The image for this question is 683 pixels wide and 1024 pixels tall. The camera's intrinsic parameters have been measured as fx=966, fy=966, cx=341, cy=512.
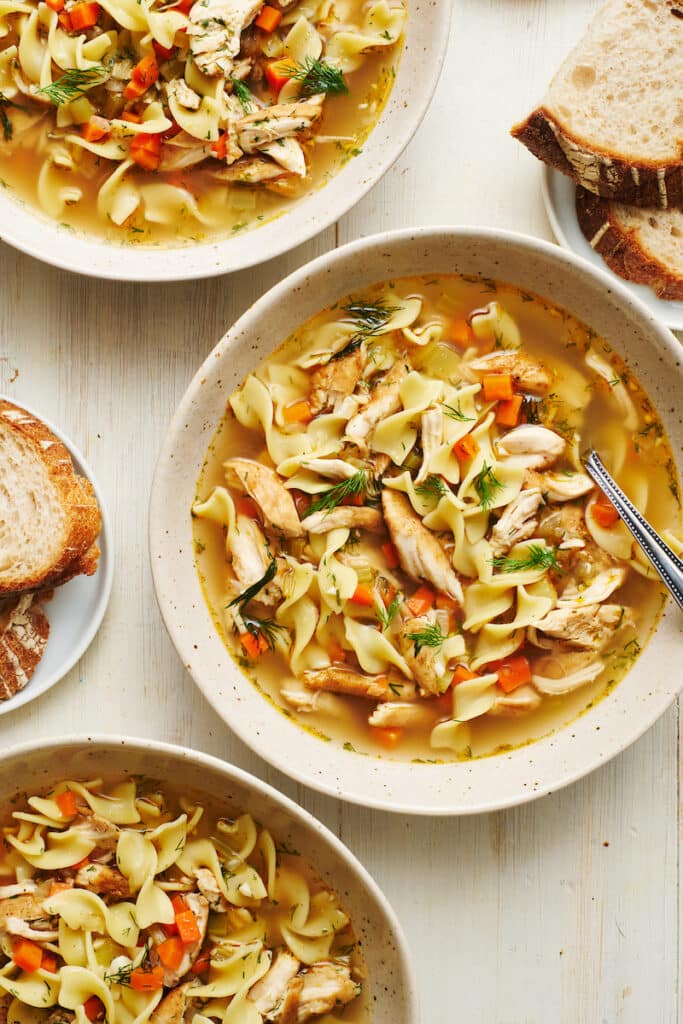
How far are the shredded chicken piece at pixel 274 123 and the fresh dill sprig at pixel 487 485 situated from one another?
1.58 m

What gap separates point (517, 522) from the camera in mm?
3898

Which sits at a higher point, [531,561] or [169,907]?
[531,561]

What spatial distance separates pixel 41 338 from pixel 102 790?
1940 millimetres

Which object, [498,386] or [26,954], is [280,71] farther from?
[26,954]

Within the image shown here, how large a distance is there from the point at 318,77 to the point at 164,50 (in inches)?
25.2

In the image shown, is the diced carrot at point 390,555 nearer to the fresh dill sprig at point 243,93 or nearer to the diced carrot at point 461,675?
the diced carrot at point 461,675

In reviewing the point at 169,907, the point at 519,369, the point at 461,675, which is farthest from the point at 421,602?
the point at 169,907

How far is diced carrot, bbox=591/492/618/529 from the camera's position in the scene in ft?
12.9

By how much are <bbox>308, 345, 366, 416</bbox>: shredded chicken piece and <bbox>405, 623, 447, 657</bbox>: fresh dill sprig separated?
3.20 ft

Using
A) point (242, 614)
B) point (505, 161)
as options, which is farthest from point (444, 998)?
point (505, 161)

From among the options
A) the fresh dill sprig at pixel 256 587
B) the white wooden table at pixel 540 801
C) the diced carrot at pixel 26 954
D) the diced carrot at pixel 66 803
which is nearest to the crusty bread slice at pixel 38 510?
the white wooden table at pixel 540 801

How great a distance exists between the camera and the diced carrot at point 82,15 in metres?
3.92

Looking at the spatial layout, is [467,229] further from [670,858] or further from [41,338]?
[670,858]

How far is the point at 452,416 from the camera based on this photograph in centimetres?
386
